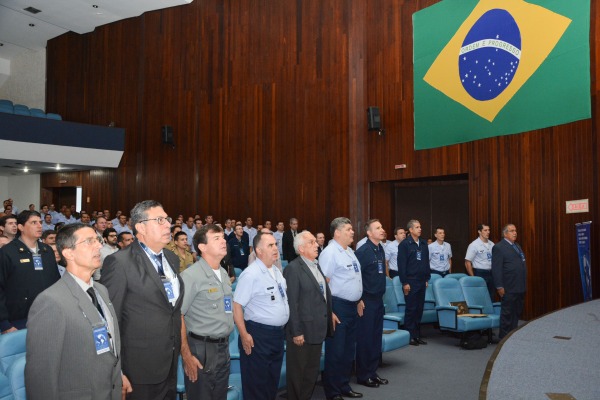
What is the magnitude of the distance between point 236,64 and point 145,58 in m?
3.12

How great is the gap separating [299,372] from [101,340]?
1.85 meters

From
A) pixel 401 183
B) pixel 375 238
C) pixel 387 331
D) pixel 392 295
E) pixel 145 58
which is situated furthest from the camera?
pixel 145 58

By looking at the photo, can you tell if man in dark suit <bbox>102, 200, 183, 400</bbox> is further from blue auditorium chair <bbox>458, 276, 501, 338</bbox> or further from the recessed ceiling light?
the recessed ceiling light

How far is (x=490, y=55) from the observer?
7.67 m

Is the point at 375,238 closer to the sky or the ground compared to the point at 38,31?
closer to the ground

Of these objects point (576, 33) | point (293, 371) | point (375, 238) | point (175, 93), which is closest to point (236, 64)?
point (175, 93)

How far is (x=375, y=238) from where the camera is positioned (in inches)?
180

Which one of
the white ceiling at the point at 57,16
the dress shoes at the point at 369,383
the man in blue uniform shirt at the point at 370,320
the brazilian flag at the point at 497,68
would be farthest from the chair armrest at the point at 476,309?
the white ceiling at the point at 57,16

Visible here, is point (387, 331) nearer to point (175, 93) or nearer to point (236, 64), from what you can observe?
point (236, 64)

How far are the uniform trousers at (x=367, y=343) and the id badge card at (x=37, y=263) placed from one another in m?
2.51

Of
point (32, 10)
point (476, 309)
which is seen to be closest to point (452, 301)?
point (476, 309)

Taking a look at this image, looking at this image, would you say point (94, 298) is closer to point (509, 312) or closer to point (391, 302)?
point (391, 302)

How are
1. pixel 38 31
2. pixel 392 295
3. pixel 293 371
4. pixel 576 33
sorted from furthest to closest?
pixel 38 31, pixel 576 33, pixel 392 295, pixel 293 371

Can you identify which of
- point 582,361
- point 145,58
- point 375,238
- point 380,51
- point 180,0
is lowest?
point 582,361
